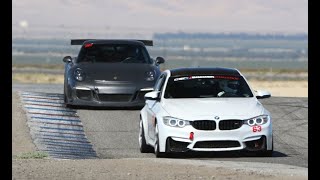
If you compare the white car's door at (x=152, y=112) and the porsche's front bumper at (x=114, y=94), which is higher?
the white car's door at (x=152, y=112)

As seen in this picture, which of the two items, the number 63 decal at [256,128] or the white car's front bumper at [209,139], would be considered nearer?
the white car's front bumper at [209,139]

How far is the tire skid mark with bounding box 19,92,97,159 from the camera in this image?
59.9 feet

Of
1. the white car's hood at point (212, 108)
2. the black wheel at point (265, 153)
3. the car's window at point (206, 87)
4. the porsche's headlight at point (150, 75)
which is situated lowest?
the black wheel at point (265, 153)

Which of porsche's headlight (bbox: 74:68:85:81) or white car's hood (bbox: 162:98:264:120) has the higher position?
white car's hood (bbox: 162:98:264:120)

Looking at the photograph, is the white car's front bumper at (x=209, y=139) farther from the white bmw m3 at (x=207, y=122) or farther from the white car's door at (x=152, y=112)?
the white car's door at (x=152, y=112)

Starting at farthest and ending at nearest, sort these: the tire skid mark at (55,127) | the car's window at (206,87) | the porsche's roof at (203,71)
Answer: the tire skid mark at (55,127), the porsche's roof at (203,71), the car's window at (206,87)

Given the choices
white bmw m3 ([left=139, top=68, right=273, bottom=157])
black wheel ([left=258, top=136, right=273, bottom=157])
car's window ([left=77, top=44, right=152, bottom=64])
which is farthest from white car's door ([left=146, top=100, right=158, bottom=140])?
car's window ([left=77, top=44, right=152, bottom=64])

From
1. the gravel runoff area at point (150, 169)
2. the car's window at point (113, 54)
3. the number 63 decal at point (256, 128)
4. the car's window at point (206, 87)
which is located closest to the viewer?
the gravel runoff area at point (150, 169)

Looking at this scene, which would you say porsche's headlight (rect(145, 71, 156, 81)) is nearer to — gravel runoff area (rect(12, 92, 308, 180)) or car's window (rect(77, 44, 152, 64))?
car's window (rect(77, 44, 152, 64))

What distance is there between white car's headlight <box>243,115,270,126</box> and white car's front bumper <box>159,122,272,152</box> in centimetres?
7

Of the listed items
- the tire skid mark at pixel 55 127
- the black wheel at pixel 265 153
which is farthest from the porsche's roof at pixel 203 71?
the tire skid mark at pixel 55 127

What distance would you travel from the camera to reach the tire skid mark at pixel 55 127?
18258 mm

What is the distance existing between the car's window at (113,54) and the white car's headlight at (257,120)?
7.84 m
